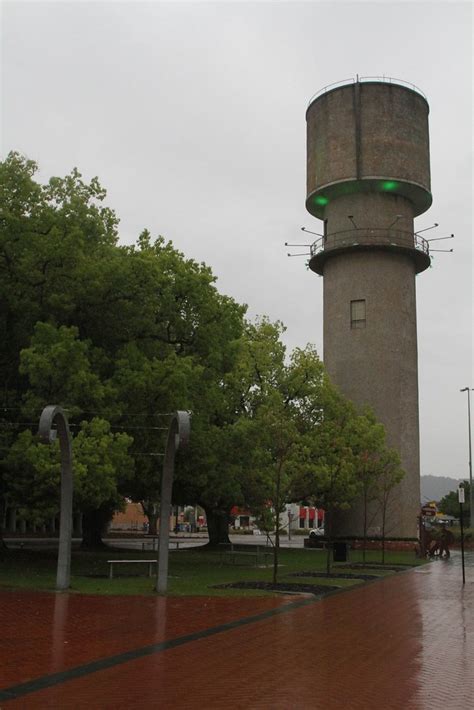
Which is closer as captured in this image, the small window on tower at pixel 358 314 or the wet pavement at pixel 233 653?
the wet pavement at pixel 233 653

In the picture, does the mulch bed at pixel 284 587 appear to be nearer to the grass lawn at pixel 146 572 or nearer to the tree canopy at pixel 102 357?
the grass lawn at pixel 146 572

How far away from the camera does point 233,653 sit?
11023 mm

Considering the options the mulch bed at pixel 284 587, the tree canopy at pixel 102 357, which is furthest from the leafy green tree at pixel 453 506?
the mulch bed at pixel 284 587

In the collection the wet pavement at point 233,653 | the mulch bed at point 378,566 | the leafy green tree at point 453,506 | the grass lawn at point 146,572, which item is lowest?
the mulch bed at point 378,566

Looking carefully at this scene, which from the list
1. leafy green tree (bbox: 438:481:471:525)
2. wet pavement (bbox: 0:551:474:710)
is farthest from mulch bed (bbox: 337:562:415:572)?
leafy green tree (bbox: 438:481:471:525)

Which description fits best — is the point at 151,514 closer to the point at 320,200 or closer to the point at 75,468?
the point at 320,200

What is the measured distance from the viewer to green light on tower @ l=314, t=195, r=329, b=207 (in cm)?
4965

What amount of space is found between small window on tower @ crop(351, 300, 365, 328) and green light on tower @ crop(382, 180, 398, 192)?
23.3 feet

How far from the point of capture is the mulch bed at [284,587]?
1949 centimetres

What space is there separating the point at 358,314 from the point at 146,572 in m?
26.3

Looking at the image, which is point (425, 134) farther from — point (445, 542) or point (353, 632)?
point (353, 632)

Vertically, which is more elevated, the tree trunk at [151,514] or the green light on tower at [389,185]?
the green light on tower at [389,185]

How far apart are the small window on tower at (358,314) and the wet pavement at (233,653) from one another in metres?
29.7

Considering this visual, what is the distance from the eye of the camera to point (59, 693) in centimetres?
838
